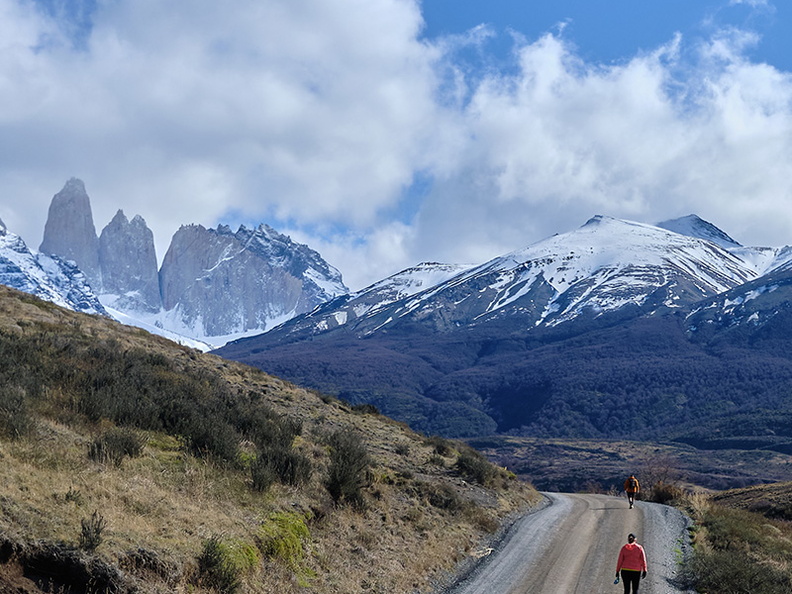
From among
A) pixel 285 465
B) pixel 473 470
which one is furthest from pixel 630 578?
pixel 473 470

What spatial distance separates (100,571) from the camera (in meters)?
9.48

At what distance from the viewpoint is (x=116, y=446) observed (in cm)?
1348

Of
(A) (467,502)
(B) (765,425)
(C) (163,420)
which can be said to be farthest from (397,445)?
(B) (765,425)

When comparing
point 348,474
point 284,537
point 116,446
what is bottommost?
point 284,537

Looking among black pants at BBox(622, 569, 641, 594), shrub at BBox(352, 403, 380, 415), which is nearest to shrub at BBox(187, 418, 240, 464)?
black pants at BBox(622, 569, 641, 594)

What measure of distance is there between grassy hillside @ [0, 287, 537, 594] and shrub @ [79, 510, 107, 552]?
0.09 feet

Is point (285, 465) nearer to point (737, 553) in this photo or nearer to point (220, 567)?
point (220, 567)

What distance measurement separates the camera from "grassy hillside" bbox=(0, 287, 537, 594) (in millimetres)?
10016

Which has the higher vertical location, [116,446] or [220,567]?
[116,446]

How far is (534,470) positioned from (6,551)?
125731 millimetres

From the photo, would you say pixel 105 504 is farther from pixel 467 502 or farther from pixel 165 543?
pixel 467 502

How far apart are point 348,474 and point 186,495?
5350 mm

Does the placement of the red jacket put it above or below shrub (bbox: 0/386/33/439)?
below

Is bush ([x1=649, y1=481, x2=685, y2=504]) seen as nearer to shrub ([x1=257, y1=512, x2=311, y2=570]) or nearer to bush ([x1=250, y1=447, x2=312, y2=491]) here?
bush ([x1=250, y1=447, x2=312, y2=491])
